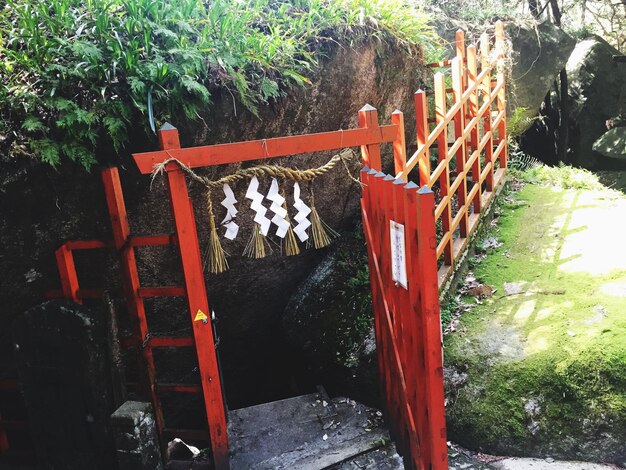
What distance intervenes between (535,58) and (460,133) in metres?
5.45

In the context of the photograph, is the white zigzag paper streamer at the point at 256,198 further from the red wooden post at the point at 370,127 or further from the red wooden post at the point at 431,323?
the red wooden post at the point at 431,323

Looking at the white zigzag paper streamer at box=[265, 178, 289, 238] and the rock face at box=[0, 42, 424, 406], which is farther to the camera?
the rock face at box=[0, 42, 424, 406]

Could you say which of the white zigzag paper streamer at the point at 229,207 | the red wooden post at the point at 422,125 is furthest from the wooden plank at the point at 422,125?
the white zigzag paper streamer at the point at 229,207

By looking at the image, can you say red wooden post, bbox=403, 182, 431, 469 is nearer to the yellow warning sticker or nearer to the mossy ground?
the mossy ground

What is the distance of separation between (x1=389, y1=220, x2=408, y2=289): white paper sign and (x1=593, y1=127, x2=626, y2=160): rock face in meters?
10.1

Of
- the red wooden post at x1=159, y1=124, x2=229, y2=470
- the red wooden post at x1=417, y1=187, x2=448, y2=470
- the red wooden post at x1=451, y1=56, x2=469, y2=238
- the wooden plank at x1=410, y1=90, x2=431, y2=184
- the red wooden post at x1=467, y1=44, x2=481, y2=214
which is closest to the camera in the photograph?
the red wooden post at x1=417, y1=187, x2=448, y2=470

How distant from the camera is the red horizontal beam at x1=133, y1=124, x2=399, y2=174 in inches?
127

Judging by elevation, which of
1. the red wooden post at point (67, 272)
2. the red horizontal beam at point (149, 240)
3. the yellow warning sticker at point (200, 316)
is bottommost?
the yellow warning sticker at point (200, 316)

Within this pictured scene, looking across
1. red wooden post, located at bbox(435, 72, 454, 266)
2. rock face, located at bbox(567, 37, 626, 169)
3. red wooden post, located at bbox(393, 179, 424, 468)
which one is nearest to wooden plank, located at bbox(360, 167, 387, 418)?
red wooden post, located at bbox(393, 179, 424, 468)

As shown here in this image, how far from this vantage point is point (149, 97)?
12.7 ft

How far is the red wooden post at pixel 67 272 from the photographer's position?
377cm

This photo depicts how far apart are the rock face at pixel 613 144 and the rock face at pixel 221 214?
23.3ft

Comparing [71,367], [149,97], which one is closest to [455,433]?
[71,367]

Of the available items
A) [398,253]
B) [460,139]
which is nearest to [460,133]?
[460,139]
